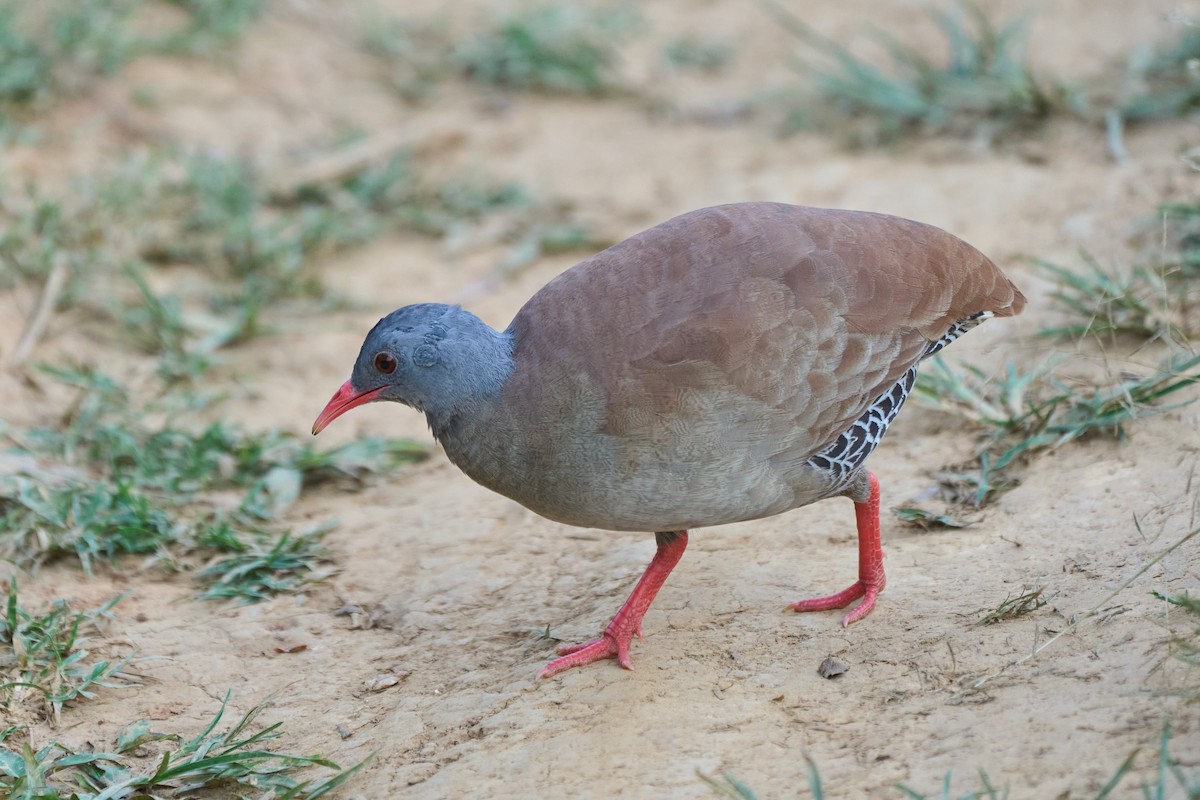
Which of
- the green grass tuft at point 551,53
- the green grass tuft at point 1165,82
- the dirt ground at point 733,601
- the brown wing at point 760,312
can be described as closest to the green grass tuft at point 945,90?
the dirt ground at point 733,601

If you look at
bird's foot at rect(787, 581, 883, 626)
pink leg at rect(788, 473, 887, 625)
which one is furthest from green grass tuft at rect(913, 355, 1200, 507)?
bird's foot at rect(787, 581, 883, 626)

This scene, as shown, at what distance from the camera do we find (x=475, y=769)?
340 cm

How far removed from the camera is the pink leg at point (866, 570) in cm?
403

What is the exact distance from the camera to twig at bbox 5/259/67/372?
5867mm

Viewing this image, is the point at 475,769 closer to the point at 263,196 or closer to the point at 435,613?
the point at 435,613

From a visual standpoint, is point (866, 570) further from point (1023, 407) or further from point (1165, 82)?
point (1165, 82)

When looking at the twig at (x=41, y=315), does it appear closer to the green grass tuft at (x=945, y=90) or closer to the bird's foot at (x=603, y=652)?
the bird's foot at (x=603, y=652)

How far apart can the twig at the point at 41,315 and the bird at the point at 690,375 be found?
2.55 metres

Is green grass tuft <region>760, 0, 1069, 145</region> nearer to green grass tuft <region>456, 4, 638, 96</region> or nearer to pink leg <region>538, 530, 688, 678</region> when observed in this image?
green grass tuft <region>456, 4, 638, 96</region>

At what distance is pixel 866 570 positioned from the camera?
4.06 meters

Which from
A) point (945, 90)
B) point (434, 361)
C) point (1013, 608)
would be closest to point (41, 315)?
point (434, 361)

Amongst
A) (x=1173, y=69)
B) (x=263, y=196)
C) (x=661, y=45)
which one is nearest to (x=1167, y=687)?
(x=1173, y=69)

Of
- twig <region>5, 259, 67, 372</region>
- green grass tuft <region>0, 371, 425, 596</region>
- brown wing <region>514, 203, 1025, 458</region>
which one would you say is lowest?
green grass tuft <region>0, 371, 425, 596</region>

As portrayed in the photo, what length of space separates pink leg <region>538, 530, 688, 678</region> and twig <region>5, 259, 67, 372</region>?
3360 millimetres
